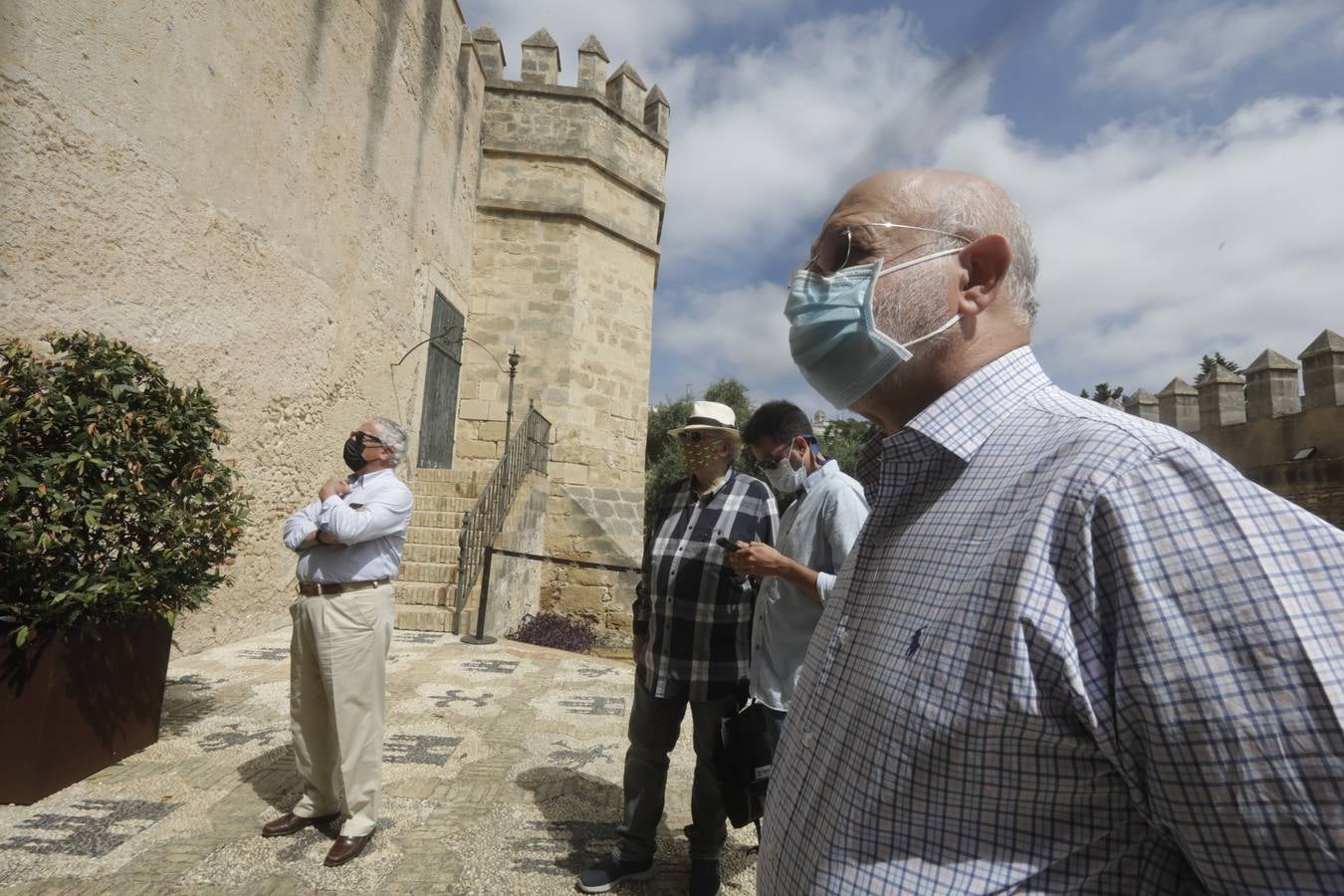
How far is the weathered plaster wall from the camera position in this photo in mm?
4609

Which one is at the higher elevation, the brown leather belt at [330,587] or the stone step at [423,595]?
the brown leather belt at [330,587]

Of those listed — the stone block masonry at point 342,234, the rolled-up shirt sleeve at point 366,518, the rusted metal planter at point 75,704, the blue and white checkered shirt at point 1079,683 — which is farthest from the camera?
the stone block masonry at point 342,234

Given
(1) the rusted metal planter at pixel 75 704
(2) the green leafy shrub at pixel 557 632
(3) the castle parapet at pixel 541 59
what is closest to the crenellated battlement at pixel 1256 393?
(2) the green leafy shrub at pixel 557 632

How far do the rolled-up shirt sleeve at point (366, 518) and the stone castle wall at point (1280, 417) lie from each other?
31.9ft

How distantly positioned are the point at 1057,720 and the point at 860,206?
0.80 metres

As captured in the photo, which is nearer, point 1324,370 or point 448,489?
point 1324,370

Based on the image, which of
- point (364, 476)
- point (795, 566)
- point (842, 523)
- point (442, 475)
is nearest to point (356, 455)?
point (364, 476)

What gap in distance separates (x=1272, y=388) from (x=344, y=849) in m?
A: 11.6

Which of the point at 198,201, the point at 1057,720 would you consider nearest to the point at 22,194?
the point at 198,201

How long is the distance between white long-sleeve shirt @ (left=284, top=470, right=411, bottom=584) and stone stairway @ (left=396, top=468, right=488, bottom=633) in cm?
467

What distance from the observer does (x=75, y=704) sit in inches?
126

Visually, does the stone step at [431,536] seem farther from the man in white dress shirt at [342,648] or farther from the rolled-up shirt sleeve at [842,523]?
the rolled-up shirt sleeve at [842,523]

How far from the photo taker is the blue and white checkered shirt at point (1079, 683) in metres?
0.62

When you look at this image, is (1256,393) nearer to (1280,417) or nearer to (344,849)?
(1280,417)
